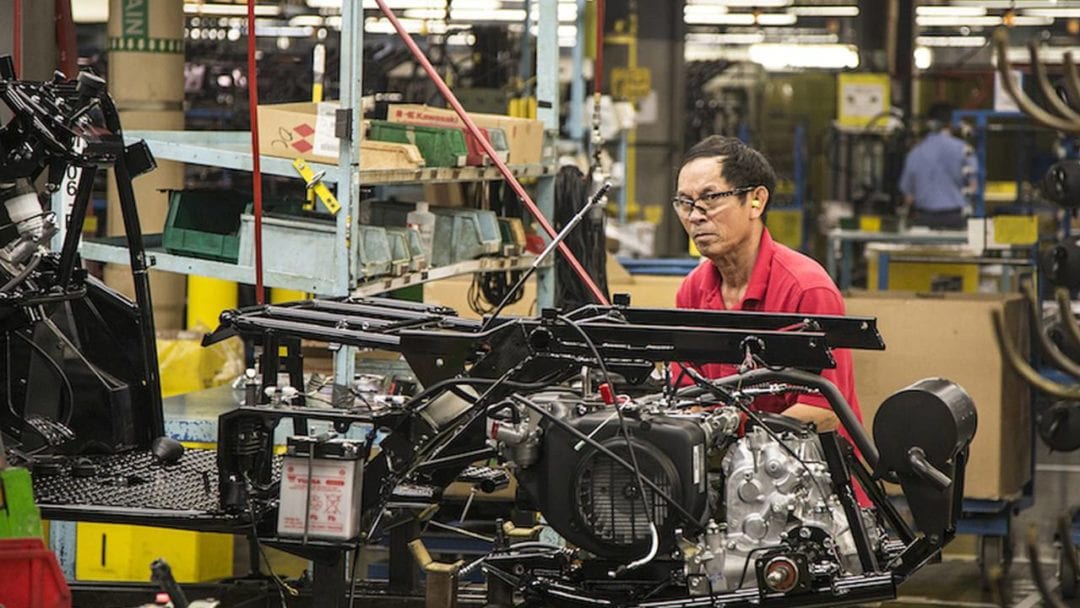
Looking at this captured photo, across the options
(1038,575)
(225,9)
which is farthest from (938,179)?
(1038,575)

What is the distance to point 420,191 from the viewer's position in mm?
13297

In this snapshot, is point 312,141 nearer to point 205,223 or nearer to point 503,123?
point 205,223

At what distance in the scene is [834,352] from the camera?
388cm

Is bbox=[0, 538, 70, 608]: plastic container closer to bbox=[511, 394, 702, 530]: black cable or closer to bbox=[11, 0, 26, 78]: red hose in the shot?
bbox=[511, 394, 702, 530]: black cable

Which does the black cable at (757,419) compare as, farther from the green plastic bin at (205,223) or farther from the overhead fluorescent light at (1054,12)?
the overhead fluorescent light at (1054,12)

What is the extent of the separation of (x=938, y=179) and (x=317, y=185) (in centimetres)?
1196

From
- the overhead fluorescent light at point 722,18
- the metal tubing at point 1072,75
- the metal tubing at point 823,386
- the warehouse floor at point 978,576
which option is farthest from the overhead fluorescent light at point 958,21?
the metal tubing at point 1072,75

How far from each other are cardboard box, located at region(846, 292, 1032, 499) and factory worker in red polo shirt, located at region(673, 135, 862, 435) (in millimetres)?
2177

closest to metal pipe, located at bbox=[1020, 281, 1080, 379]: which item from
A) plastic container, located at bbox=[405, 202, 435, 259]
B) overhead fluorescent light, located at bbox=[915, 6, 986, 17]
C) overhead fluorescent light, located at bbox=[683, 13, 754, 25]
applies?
plastic container, located at bbox=[405, 202, 435, 259]

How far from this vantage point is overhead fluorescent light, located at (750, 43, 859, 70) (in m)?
22.4

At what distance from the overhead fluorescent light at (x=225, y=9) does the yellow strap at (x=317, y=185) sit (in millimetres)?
4889

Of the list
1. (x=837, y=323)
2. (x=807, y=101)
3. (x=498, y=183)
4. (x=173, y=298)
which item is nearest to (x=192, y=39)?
(x=173, y=298)

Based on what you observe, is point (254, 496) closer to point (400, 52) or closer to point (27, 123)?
point (27, 123)

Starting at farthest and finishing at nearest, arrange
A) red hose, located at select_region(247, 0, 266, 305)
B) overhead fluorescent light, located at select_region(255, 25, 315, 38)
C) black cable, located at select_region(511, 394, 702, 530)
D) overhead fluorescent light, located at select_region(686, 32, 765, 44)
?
1. overhead fluorescent light, located at select_region(686, 32, 765, 44)
2. overhead fluorescent light, located at select_region(255, 25, 315, 38)
3. red hose, located at select_region(247, 0, 266, 305)
4. black cable, located at select_region(511, 394, 702, 530)
